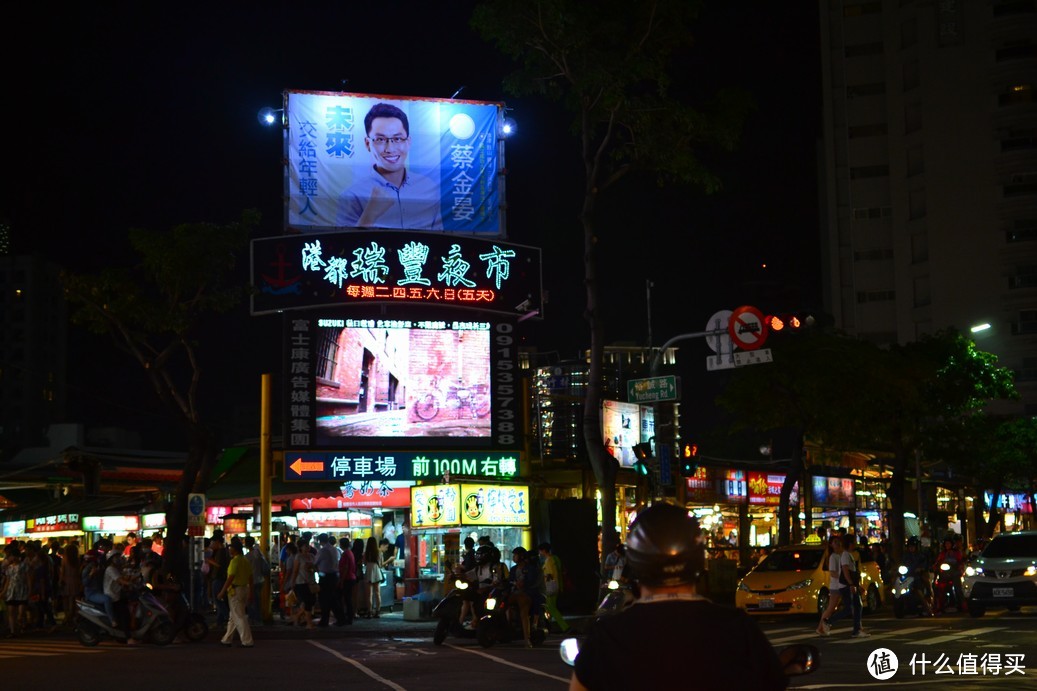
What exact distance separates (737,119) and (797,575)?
9172mm

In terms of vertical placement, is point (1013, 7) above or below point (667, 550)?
above

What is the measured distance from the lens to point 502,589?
19.7m

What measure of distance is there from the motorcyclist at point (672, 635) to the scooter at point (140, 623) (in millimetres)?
17618

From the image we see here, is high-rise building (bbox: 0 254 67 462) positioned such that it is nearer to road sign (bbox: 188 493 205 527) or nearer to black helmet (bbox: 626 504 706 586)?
road sign (bbox: 188 493 205 527)

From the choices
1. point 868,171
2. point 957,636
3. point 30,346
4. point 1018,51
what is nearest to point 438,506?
point 957,636

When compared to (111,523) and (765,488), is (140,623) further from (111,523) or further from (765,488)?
(765,488)

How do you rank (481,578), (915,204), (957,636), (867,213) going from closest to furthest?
(957,636), (481,578), (915,204), (867,213)

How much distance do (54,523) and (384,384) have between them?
48.2 ft

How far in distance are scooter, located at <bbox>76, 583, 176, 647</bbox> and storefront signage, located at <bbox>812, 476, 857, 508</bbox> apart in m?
28.5

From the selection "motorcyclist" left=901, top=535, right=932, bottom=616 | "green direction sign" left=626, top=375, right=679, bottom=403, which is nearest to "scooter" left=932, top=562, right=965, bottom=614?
"motorcyclist" left=901, top=535, right=932, bottom=616

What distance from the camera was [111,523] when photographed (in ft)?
120

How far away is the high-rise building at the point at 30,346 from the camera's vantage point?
129m

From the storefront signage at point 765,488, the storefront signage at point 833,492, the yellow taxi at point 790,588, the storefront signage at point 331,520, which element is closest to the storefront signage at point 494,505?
the yellow taxi at point 790,588

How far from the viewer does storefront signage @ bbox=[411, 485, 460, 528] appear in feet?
85.8
